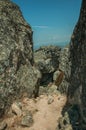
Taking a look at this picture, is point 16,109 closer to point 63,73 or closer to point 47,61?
point 63,73

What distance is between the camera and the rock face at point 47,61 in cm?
3259

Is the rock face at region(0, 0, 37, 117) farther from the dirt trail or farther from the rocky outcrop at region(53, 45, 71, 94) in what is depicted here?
the rocky outcrop at region(53, 45, 71, 94)

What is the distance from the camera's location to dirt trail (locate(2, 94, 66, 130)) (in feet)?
77.7

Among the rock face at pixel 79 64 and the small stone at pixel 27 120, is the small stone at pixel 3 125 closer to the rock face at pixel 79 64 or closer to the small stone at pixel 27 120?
the small stone at pixel 27 120

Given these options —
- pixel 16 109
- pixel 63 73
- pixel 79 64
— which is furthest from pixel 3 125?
pixel 63 73

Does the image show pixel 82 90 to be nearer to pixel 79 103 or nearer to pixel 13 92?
pixel 79 103

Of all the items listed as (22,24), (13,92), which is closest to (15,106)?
(13,92)

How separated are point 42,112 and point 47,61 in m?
9.35

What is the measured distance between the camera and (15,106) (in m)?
25.6

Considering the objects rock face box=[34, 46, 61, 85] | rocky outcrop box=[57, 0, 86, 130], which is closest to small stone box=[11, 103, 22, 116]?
rocky outcrop box=[57, 0, 86, 130]

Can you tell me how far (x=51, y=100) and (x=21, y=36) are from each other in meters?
7.09

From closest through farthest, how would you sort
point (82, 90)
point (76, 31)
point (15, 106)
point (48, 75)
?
point (82, 90), point (76, 31), point (15, 106), point (48, 75)

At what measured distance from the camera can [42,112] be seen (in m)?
25.4

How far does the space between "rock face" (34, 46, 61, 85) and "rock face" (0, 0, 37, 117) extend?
3405 millimetres
